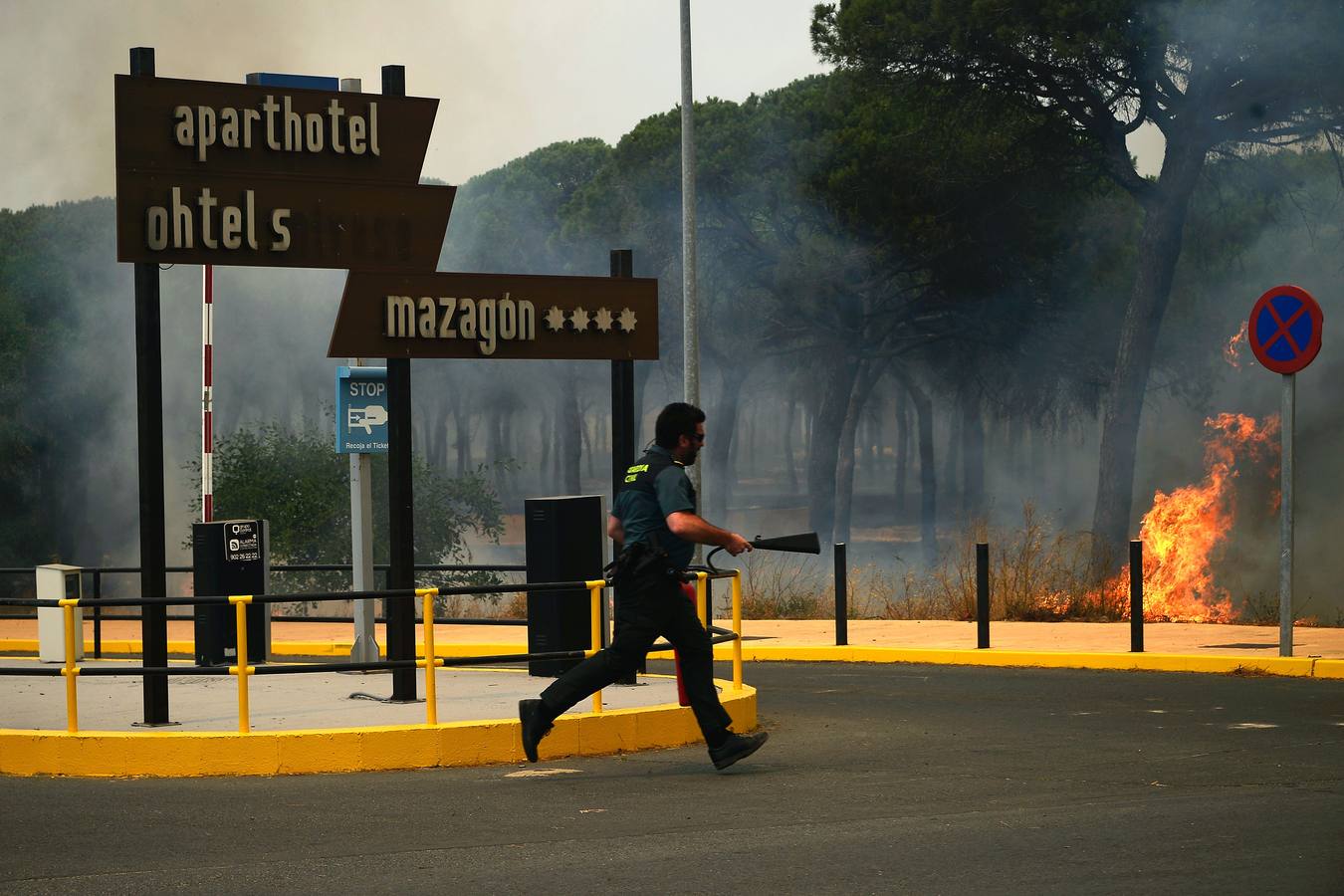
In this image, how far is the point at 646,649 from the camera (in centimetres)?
913

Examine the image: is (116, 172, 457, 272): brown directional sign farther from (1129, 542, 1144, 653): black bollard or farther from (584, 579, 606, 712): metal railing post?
(1129, 542, 1144, 653): black bollard

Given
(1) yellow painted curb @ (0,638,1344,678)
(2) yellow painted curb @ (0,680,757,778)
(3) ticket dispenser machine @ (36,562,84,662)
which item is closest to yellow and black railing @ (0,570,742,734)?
(2) yellow painted curb @ (0,680,757,778)

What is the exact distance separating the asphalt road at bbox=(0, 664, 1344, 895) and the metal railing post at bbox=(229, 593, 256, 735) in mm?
456

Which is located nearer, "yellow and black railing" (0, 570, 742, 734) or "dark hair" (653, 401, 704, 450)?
"dark hair" (653, 401, 704, 450)

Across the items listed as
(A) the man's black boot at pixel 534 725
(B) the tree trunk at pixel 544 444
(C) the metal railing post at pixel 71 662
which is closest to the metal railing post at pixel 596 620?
(A) the man's black boot at pixel 534 725

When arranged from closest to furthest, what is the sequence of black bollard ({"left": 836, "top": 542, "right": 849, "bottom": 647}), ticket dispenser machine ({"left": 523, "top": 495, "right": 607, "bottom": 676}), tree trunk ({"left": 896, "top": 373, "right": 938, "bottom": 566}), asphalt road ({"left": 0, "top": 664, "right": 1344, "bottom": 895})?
asphalt road ({"left": 0, "top": 664, "right": 1344, "bottom": 895}) < ticket dispenser machine ({"left": 523, "top": 495, "right": 607, "bottom": 676}) < black bollard ({"left": 836, "top": 542, "right": 849, "bottom": 647}) < tree trunk ({"left": 896, "top": 373, "right": 938, "bottom": 566})

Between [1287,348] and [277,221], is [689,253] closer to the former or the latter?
[1287,348]

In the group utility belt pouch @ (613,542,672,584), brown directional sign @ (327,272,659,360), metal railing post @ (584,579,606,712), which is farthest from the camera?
brown directional sign @ (327,272,659,360)

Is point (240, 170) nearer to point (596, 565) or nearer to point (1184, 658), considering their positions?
point (596, 565)

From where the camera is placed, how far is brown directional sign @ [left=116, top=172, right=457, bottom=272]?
1047 cm

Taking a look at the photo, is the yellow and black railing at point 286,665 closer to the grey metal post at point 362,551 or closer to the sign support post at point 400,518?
the sign support post at point 400,518

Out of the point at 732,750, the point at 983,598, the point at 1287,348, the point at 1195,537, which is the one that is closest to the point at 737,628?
the point at 732,750

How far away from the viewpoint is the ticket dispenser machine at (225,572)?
13.9 m

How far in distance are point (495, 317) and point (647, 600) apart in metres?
3.24
